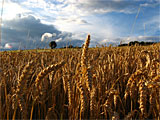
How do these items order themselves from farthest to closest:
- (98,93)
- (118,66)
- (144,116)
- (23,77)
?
(118,66) → (98,93) → (144,116) → (23,77)

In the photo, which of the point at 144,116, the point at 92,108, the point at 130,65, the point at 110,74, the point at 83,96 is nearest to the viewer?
the point at 83,96

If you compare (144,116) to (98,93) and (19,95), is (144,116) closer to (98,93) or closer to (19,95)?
(98,93)

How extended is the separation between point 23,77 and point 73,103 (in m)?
0.62

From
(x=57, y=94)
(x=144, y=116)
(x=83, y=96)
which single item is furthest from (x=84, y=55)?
(x=57, y=94)

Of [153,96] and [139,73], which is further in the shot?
[153,96]

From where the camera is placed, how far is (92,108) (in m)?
1.06

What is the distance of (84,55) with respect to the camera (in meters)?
0.86

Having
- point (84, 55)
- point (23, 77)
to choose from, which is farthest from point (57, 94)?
point (23, 77)

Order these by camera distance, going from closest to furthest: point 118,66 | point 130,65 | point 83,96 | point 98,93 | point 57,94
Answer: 1. point 83,96
2. point 98,93
3. point 57,94
4. point 118,66
5. point 130,65

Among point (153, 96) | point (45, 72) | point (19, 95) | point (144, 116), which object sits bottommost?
point (144, 116)

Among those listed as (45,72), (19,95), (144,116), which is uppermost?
(45,72)

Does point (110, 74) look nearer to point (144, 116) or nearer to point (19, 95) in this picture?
point (144, 116)

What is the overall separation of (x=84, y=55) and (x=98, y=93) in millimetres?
812

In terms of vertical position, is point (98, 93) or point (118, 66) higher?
point (118, 66)
